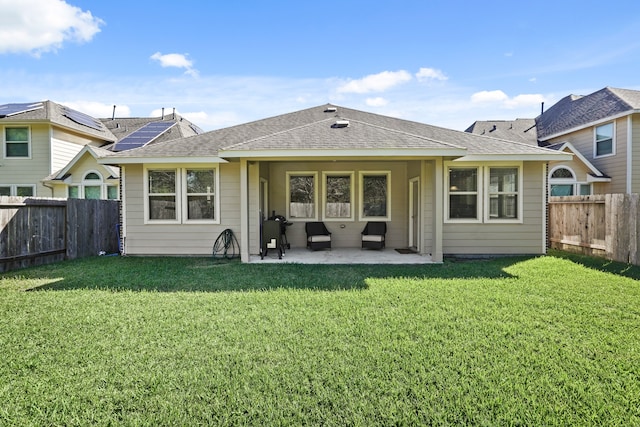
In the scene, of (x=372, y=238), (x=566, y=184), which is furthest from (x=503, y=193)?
(x=566, y=184)

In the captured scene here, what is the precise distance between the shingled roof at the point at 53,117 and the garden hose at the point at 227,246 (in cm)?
1024

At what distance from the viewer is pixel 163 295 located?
528 centimetres

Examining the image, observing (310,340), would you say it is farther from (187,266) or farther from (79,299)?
(187,266)

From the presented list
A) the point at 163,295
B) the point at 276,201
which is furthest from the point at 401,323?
the point at 276,201

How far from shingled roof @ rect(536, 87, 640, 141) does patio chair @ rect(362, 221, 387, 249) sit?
9.64 metres

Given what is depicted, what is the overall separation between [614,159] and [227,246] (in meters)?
14.0

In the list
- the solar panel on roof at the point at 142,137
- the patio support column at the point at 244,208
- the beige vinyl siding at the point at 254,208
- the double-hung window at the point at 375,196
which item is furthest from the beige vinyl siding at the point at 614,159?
the solar panel on roof at the point at 142,137

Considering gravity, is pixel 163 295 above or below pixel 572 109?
below

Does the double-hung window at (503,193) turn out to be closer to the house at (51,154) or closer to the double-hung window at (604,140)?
the double-hung window at (604,140)

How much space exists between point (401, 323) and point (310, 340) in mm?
1126

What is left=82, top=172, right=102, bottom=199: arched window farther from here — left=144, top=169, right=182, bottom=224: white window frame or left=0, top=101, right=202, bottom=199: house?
left=144, top=169, right=182, bottom=224: white window frame

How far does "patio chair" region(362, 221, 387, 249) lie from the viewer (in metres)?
9.89

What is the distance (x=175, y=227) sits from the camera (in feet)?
30.0

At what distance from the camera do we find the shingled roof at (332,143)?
758 cm
